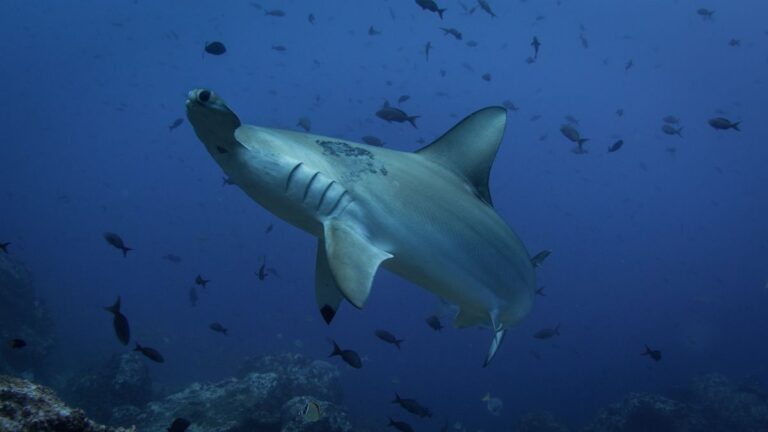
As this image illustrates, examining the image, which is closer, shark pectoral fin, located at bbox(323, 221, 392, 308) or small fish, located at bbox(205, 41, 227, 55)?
shark pectoral fin, located at bbox(323, 221, 392, 308)

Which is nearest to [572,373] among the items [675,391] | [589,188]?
[675,391]

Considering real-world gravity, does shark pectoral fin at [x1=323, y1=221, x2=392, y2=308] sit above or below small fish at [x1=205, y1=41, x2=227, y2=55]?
above

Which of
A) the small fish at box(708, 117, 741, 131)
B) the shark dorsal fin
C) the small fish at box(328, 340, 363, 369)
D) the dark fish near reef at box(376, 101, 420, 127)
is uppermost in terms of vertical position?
the shark dorsal fin

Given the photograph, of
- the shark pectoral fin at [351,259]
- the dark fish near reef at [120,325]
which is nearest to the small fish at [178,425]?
the dark fish near reef at [120,325]

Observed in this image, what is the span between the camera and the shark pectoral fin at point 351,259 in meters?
2.31

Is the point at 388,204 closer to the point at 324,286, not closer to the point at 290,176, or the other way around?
the point at 290,176

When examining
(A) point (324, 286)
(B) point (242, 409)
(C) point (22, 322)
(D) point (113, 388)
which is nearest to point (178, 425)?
(A) point (324, 286)

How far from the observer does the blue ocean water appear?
3409 centimetres

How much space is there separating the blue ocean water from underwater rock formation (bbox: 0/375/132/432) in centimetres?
1462

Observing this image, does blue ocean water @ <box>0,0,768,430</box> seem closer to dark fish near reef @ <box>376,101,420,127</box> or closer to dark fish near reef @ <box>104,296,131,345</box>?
dark fish near reef @ <box>376,101,420,127</box>

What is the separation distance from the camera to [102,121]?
12562 centimetres

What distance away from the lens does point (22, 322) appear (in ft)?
56.4

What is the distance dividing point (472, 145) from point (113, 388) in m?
13.4

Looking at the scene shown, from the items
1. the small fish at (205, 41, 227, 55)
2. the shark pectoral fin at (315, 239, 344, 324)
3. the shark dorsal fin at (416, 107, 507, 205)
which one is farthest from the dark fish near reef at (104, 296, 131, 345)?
the small fish at (205, 41, 227, 55)
